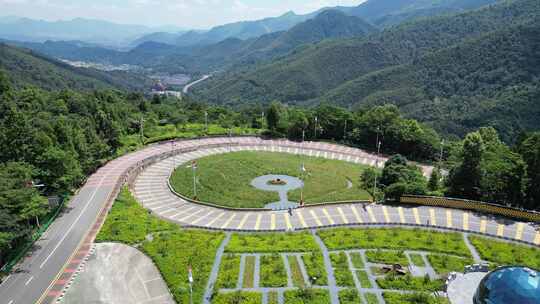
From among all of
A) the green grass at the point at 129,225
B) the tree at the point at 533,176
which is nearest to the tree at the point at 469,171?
the tree at the point at 533,176

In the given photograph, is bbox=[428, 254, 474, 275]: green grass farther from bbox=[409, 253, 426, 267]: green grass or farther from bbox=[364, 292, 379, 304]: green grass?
bbox=[364, 292, 379, 304]: green grass

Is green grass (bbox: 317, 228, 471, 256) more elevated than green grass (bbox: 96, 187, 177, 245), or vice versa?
green grass (bbox: 317, 228, 471, 256)

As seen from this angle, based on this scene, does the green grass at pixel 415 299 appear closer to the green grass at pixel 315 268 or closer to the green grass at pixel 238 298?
the green grass at pixel 315 268

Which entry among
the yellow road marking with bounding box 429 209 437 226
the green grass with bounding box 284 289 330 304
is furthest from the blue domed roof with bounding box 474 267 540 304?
the yellow road marking with bounding box 429 209 437 226

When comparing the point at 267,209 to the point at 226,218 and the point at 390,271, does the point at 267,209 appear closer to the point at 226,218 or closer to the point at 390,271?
the point at 226,218

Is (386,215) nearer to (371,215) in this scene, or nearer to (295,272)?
(371,215)

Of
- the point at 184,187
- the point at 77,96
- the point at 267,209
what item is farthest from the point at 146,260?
the point at 77,96
